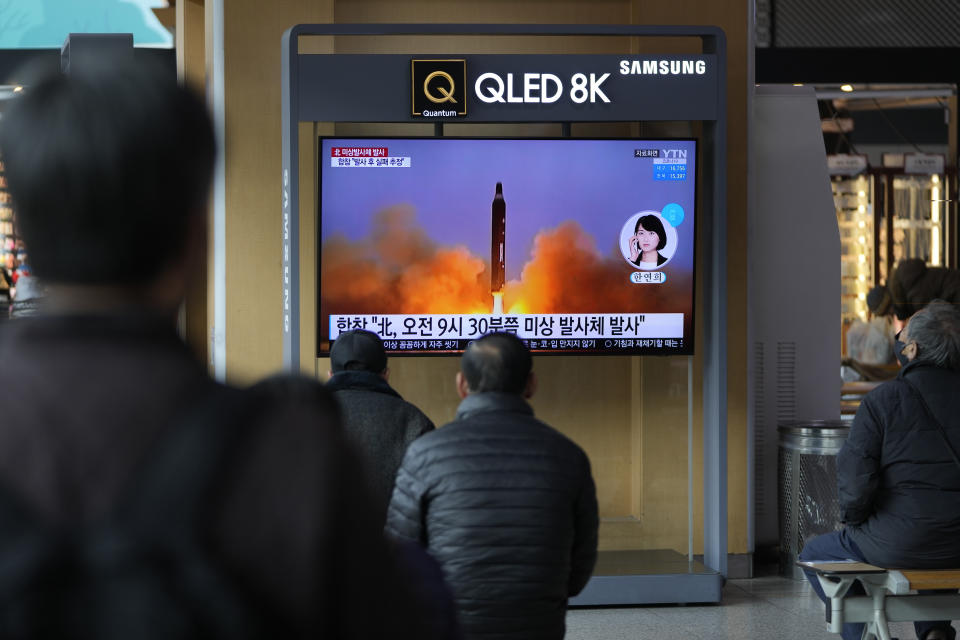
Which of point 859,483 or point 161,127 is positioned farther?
point 859,483

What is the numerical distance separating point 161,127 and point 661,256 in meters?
5.09

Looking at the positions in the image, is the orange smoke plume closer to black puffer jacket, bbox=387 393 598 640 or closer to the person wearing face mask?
the person wearing face mask

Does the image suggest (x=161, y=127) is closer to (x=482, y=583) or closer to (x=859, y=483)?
(x=482, y=583)

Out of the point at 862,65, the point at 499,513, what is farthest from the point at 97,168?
the point at 862,65

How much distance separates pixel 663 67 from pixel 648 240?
0.81 meters

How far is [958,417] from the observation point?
4.47 meters

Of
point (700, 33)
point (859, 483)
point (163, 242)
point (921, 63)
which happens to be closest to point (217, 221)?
point (700, 33)

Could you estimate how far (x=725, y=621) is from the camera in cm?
564

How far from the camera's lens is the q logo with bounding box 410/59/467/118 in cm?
561

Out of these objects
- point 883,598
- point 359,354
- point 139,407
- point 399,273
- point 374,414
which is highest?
point 399,273

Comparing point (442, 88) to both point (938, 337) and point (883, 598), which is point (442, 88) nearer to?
point (938, 337)

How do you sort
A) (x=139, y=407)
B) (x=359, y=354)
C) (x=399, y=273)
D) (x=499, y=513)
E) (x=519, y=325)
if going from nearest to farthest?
(x=139, y=407) → (x=499, y=513) → (x=359, y=354) → (x=399, y=273) → (x=519, y=325)

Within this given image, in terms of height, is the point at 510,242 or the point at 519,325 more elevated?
the point at 510,242

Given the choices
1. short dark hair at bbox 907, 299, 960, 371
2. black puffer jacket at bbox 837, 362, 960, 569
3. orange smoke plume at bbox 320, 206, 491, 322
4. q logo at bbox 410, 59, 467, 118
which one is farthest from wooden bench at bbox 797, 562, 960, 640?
q logo at bbox 410, 59, 467, 118
